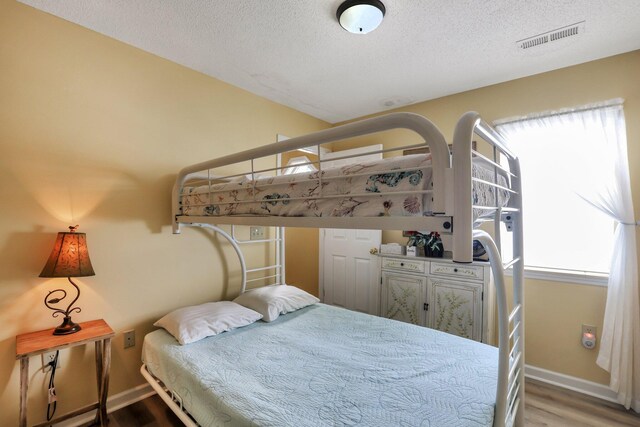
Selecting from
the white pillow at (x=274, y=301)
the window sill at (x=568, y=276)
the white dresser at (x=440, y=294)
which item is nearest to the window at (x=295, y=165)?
the white pillow at (x=274, y=301)

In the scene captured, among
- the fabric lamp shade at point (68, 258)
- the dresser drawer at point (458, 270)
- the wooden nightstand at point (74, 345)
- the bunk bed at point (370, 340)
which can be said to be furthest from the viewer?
the dresser drawer at point (458, 270)

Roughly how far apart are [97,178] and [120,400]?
1546 mm

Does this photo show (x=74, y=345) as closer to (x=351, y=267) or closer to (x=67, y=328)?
(x=67, y=328)

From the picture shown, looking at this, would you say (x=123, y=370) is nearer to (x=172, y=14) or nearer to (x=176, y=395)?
(x=176, y=395)

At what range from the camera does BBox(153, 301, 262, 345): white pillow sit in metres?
1.82

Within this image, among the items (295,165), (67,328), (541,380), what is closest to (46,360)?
(67,328)

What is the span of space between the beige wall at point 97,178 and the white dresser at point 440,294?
157cm

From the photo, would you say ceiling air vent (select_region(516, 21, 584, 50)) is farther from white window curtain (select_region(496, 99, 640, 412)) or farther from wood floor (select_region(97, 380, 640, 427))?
wood floor (select_region(97, 380, 640, 427))

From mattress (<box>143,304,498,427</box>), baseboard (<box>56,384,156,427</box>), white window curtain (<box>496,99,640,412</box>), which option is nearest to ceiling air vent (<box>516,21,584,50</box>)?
white window curtain (<box>496,99,640,412</box>)

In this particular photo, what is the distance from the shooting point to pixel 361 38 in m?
1.96

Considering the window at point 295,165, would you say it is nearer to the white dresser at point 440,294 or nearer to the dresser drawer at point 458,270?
the white dresser at point 440,294

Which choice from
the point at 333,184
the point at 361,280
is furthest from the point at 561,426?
the point at 333,184

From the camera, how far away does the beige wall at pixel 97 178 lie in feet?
5.47

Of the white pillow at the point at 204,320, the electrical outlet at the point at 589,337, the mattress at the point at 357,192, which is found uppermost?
the mattress at the point at 357,192
